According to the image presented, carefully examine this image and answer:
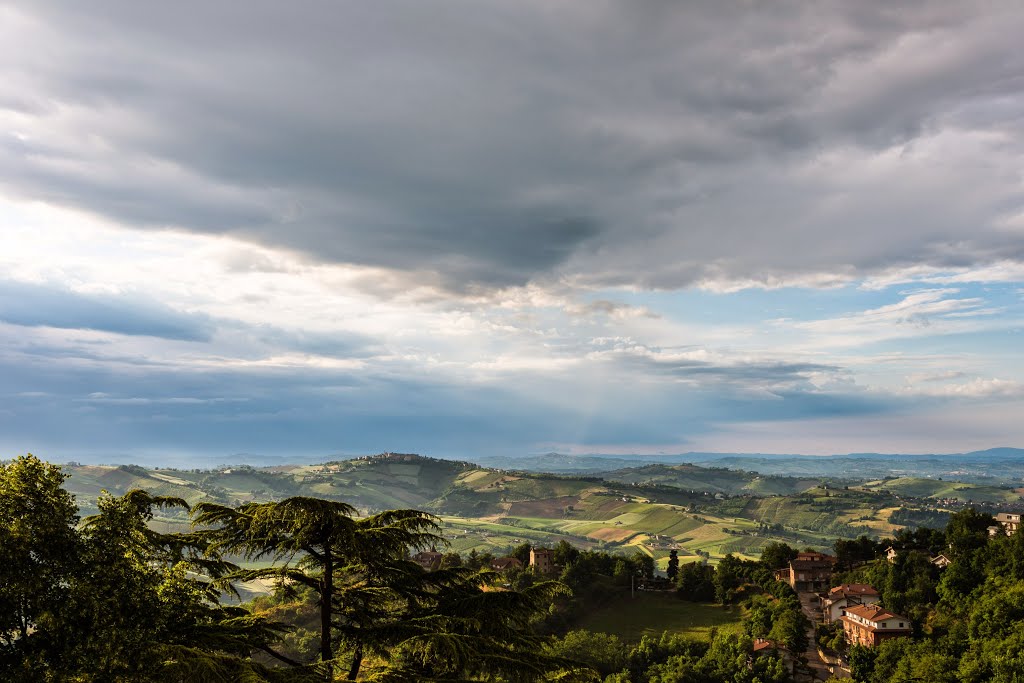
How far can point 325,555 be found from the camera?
15578mm

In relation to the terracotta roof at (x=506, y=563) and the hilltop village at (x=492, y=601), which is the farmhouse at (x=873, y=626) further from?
the terracotta roof at (x=506, y=563)

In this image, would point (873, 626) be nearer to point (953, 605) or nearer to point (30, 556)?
point (953, 605)

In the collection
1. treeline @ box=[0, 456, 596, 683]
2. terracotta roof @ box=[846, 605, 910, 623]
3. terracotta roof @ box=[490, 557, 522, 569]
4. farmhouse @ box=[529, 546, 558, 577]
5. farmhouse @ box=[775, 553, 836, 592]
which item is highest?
treeline @ box=[0, 456, 596, 683]

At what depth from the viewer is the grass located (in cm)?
9962

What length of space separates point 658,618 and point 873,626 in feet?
119

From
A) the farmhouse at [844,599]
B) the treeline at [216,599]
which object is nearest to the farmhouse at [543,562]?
the farmhouse at [844,599]

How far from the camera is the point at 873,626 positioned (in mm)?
83188

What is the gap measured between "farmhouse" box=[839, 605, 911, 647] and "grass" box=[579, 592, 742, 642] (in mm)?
16963

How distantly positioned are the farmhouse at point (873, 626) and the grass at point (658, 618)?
1696 cm

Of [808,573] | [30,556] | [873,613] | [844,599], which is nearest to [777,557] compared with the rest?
[808,573]

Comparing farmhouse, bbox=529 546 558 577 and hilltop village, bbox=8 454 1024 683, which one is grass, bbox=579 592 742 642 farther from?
farmhouse, bbox=529 546 558 577

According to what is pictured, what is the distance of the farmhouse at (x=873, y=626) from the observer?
8300 centimetres

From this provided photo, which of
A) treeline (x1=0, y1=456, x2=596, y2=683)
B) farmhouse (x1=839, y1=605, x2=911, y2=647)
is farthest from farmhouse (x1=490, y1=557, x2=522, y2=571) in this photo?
treeline (x1=0, y1=456, x2=596, y2=683)

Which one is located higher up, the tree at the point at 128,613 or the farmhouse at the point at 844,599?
the tree at the point at 128,613
